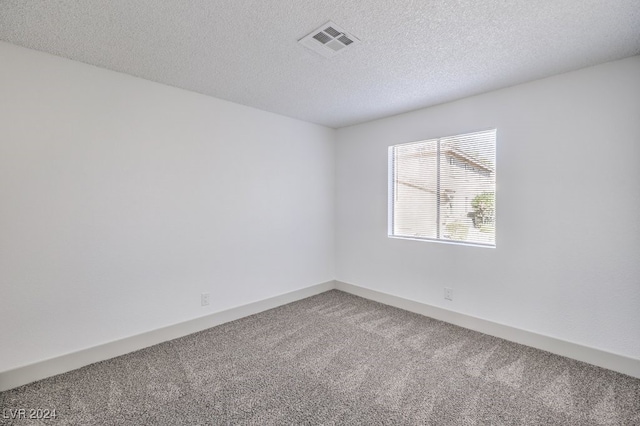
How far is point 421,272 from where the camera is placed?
11.9 ft

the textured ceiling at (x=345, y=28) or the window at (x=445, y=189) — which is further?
the window at (x=445, y=189)

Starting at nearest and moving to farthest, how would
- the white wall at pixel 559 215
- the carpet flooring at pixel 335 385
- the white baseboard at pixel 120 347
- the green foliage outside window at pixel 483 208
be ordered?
1. the carpet flooring at pixel 335 385
2. the white baseboard at pixel 120 347
3. the white wall at pixel 559 215
4. the green foliage outside window at pixel 483 208

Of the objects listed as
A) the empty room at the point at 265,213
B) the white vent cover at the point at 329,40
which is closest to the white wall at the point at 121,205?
the empty room at the point at 265,213

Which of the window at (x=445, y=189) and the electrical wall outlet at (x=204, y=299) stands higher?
the window at (x=445, y=189)

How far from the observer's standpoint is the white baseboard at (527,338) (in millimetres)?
2357

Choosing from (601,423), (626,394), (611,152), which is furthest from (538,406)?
(611,152)

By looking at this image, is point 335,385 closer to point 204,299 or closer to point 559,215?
point 204,299

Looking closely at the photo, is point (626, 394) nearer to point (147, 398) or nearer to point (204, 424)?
point (204, 424)

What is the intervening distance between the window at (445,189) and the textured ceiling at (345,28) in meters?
0.66

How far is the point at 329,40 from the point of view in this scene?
210 centimetres

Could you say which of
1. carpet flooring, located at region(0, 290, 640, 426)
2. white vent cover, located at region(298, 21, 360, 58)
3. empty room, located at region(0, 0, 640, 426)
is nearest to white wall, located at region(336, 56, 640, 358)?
empty room, located at region(0, 0, 640, 426)

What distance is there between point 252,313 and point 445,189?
2.82 metres

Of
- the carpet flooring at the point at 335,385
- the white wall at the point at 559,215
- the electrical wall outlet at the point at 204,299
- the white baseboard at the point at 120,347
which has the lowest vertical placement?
the carpet flooring at the point at 335,385

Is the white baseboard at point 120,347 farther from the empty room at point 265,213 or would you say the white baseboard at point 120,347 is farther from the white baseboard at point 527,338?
the white baseboard at point 527,338
